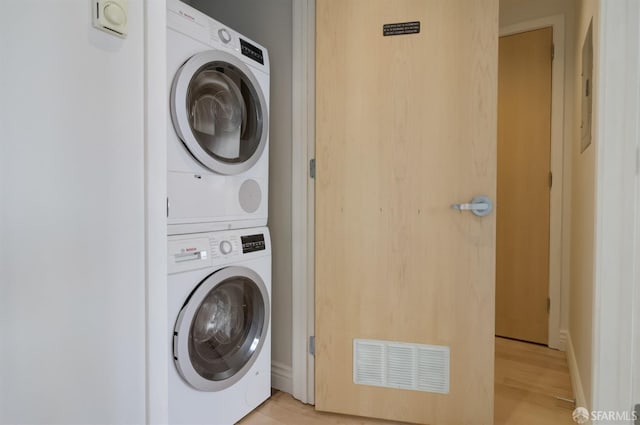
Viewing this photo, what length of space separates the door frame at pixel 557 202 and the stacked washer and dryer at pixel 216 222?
1903 mm

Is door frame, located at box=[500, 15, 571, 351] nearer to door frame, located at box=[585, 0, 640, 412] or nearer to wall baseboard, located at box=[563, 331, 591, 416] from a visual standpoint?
wall baseboard, located at box=[563, 331, 591, 416]

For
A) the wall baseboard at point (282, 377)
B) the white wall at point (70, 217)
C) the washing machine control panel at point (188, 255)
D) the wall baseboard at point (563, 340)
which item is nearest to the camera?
the white wall at point (70, 217)

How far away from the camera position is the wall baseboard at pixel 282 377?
188cm

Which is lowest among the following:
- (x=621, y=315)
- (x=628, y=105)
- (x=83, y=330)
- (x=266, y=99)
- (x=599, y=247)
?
(x=621, y=315)

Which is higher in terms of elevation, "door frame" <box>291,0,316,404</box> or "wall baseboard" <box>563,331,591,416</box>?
"door frame" <box>291,0,316,404</box>

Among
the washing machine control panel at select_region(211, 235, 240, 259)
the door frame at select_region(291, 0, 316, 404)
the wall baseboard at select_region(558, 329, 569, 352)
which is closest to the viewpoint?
the washing machine control panel at select_region(211, 235, 240, 259)

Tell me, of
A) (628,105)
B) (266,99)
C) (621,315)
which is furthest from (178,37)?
(621,315)

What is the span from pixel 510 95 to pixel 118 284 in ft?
9.00

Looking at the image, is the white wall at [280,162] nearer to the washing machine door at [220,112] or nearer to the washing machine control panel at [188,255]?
the washing machine door at [220,112]

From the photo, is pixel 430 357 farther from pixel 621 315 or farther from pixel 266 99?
pixel 266 99

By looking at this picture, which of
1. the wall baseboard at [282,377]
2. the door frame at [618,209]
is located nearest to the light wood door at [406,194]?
the wall baseboard at [282,377]

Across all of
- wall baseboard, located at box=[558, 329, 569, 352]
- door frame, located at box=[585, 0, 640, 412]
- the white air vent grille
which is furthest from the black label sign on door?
wall baseboard, located at box=[558, 329, 569, 352]

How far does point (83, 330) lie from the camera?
0.75 meters

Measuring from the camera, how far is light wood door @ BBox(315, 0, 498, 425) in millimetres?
1518
